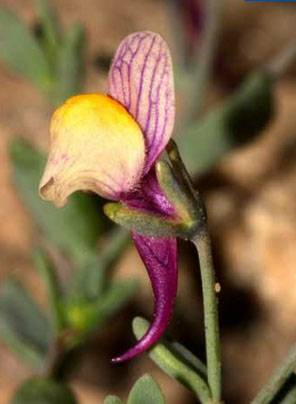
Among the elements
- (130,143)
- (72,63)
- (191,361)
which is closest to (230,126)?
(72,63)

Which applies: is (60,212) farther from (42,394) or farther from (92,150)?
(92,150)

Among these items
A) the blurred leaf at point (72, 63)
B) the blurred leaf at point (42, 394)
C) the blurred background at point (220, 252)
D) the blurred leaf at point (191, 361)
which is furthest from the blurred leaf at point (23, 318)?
the blurred leaf at point (191, 361)

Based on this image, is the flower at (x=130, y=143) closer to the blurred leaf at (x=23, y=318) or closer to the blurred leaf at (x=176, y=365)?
the blurred leaf at (x=176, y=365)

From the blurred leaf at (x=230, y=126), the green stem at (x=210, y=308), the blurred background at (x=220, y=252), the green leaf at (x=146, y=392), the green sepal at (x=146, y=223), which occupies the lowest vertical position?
the blurred background at (x=220, y=252)

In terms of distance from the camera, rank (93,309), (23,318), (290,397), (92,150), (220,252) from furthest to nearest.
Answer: (220,252) < (23,318) < (93,309) < (290,397) < (92,150)

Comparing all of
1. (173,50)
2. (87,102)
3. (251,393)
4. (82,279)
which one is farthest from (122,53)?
(173,50)

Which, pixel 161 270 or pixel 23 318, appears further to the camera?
pixel 23 318

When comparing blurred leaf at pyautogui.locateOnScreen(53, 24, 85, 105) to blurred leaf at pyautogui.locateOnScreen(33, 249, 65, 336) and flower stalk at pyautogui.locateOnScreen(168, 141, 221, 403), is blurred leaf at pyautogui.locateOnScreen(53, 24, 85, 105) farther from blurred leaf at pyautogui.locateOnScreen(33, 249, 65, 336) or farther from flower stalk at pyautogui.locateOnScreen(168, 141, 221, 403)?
flower stalk at pyautogui.locateOnScreen(168, 141, 221, 403)
